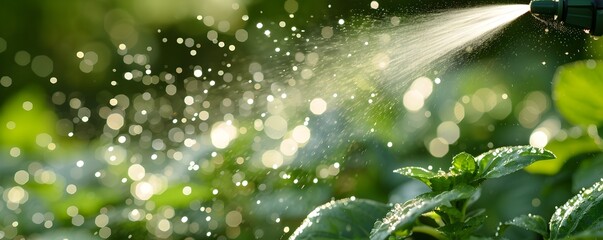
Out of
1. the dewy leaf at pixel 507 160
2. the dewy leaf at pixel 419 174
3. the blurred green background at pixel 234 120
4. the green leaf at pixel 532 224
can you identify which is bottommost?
the blurred green background at pixel 234 120

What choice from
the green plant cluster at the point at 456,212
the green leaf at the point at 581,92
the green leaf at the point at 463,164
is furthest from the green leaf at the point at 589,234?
the green leaf at the point at 581,92

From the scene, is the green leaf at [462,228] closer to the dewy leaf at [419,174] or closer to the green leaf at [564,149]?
the dewy leaf at [419,174]

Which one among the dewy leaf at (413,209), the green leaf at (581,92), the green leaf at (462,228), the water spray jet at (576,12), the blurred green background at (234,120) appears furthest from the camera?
the blurred green background at (234,120)

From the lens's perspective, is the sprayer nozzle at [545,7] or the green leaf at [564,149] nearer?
the sprayer nozzle at [545,7]

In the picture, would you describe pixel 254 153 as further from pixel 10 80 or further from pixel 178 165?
pixel 10 80

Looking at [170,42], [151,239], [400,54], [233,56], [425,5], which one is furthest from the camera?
[170,42]

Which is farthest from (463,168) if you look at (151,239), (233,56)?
(233,56)

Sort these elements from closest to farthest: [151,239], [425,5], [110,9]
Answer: [151,239] → [425,5] → [110,9]
